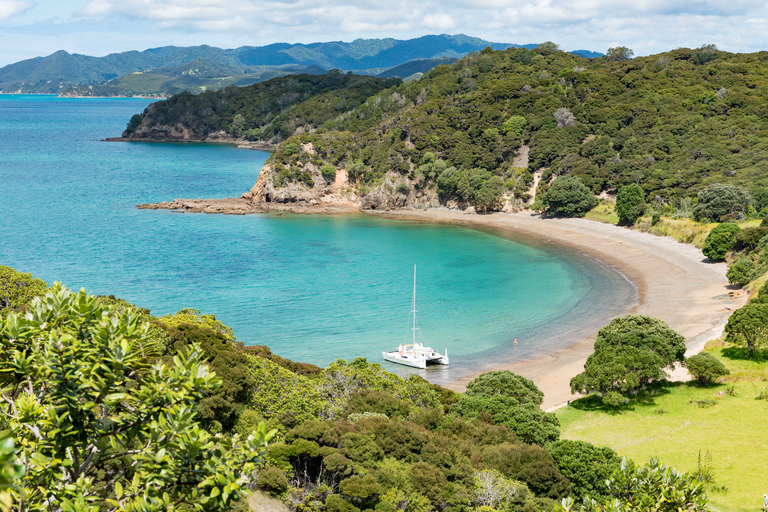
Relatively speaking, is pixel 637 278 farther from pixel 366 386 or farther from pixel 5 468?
pixel 5 468

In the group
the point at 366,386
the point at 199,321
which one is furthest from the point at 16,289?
the point at 366,386

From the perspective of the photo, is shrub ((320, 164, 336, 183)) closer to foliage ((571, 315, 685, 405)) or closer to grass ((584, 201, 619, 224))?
grass ((584, 201, 619, 224))

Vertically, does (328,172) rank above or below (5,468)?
above

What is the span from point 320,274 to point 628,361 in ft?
128

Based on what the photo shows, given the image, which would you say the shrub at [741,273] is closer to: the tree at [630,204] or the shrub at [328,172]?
the tree at [630,204]

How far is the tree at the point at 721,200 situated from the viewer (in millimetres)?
69188

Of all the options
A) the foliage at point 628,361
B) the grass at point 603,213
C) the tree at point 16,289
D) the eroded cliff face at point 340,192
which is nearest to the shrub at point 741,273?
the foliage at point 628,361

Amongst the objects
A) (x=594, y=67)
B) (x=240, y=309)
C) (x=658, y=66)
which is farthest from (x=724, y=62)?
(x=240, y=309)

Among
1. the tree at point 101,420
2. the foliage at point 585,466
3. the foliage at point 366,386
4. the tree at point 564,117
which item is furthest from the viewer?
the tree at point 564,117

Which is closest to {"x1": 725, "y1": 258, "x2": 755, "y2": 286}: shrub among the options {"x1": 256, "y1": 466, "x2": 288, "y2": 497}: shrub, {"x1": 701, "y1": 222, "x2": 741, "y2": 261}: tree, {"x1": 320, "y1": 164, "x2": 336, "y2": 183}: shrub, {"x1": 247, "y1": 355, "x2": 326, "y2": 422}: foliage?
{"x1": 701, "y1": 222, "x2": 741, "y2": 261}: tree

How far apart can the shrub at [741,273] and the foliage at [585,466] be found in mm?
40865

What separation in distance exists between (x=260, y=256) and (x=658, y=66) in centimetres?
9046

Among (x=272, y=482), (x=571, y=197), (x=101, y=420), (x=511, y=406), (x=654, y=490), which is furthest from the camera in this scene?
(x=571, y=197)

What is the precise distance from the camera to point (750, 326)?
34.5 meters
